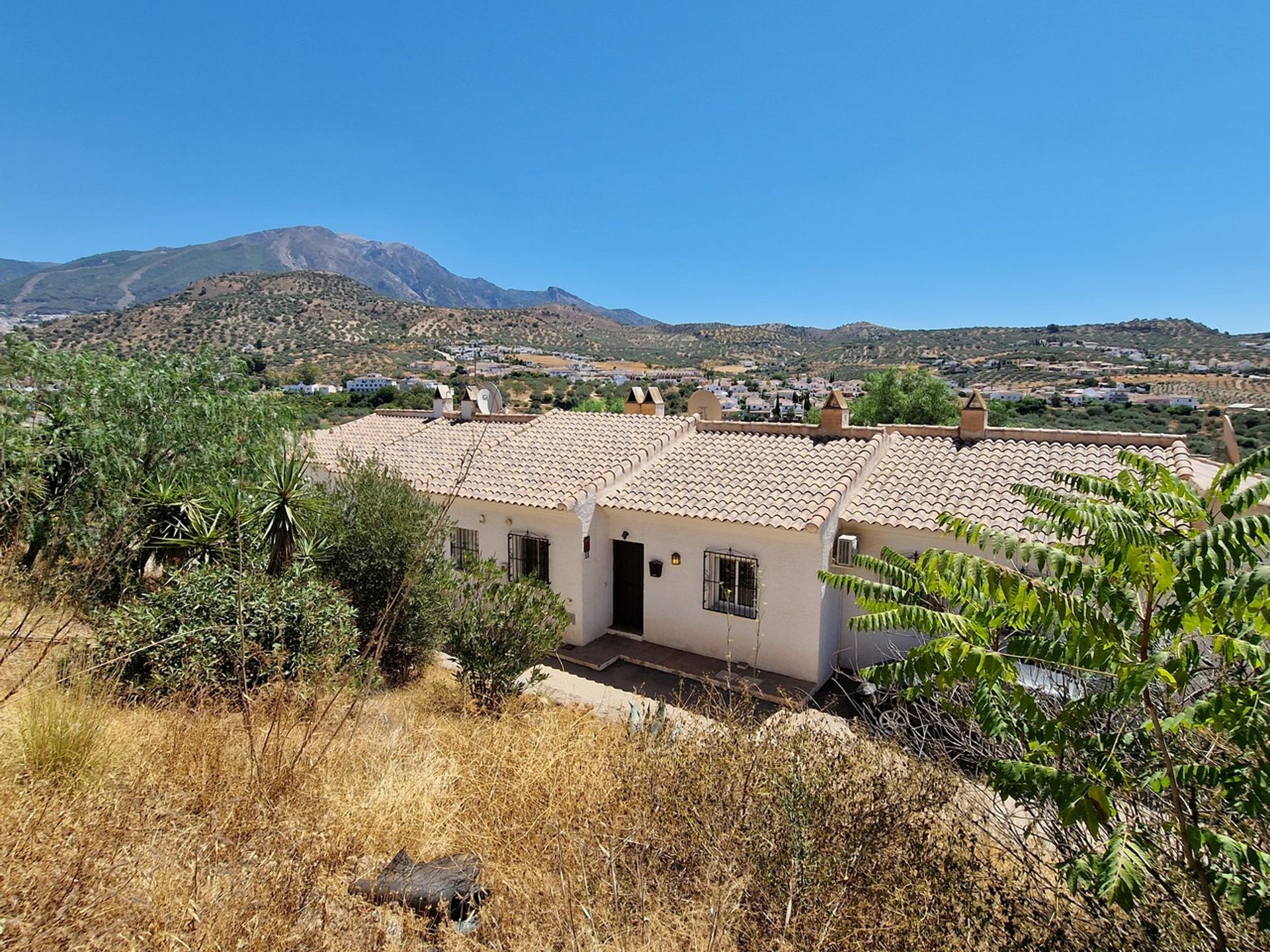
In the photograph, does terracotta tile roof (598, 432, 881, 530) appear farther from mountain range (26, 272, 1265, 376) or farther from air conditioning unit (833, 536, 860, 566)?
mountain range (26, 272, 1265, 376)

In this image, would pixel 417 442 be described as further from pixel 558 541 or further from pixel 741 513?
pixel 741 513

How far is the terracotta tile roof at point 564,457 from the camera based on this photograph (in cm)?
1488

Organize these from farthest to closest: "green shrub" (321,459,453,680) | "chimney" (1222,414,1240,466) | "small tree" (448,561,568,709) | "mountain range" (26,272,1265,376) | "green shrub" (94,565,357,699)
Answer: "mountain range" (26,272,1265,376) < "chimney" (1222,414,1240,466) < "green shrub" (321,459,453,680) < "small tree" (448,561,568,709) < "green shrub" (94,565,357,699)

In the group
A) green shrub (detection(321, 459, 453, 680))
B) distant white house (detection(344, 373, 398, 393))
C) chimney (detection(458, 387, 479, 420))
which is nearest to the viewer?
green shrub (detection(321, 459, 453, 680))

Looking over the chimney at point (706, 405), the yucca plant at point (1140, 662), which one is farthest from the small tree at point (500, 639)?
the chimney at point (706, 405)

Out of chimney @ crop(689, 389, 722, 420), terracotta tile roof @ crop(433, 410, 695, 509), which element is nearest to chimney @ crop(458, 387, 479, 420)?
terracotta tile roof @ crop(433, 410, 695, 509)

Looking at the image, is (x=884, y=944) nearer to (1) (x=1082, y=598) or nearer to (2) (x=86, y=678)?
(1) (x=1082, y=598)

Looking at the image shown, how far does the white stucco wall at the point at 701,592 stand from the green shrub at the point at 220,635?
6.35m

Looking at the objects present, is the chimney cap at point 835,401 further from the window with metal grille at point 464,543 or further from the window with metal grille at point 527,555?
the window with metal grille at point 464,543

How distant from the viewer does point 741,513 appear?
12836 mm

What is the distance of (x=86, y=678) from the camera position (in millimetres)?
5863

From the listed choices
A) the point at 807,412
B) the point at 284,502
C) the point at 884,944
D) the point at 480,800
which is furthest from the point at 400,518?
the point at 807,412

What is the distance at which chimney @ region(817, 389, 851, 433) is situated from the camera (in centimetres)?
1588

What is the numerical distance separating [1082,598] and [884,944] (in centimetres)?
239
